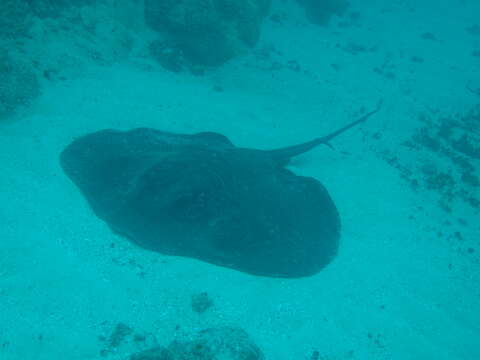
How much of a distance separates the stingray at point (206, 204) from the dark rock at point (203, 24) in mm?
6220

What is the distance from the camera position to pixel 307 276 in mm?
5766

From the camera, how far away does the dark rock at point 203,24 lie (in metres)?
11.7

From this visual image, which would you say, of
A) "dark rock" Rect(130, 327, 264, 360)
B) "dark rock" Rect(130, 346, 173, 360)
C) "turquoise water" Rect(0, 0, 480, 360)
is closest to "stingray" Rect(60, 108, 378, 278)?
"turquoise water" Rect(0, 0, 480, 360)

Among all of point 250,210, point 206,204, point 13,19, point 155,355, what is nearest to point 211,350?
point 155,355

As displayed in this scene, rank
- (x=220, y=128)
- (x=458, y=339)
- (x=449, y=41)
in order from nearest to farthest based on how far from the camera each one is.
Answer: (x=458, y=339) → (x=220, y=128) → (x=449, y=41)

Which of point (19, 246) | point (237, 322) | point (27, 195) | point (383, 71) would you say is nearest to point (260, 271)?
point (237, 322)

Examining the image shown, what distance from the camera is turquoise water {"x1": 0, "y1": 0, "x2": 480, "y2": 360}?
5.07 metres

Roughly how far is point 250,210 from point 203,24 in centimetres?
841

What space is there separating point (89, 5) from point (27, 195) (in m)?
7.56

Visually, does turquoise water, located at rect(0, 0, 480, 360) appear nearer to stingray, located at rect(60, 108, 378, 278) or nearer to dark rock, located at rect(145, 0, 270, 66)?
dark rock, located at rect(145, 0, 270, 66)

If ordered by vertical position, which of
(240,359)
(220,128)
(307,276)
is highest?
(240,359)

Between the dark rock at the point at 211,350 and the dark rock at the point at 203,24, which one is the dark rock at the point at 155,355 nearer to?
the dark rock at the point at 211,350

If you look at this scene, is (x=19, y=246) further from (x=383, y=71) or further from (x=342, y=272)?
(x=383, y=71)

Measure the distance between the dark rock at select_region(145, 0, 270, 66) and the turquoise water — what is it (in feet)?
0.18
